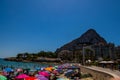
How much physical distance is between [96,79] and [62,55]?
14139 centimetres

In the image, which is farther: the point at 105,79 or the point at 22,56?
the point at 22,56

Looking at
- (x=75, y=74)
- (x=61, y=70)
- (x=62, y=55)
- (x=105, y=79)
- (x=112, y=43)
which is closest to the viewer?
(x=105, y=79)

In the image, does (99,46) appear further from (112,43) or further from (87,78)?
(87,78)

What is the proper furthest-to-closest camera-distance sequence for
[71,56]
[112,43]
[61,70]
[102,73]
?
[71,56] < [112,43] < [61,70] < [102,73]

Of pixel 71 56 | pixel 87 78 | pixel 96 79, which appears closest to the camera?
pixel 96 79

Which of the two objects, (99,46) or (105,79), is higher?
(99,46)

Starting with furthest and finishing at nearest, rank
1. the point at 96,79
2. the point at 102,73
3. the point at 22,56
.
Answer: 1. the point at 22,56
2. the point at 96,79
3. the point at 102,73

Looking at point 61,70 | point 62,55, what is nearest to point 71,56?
point 62,55

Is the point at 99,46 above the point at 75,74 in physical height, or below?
above

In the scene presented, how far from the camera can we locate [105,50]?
144000 mm

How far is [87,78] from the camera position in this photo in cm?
3128

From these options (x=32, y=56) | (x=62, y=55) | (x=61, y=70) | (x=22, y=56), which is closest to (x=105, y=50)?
(x=62, y=55)

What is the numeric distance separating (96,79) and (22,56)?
16094 centimetres

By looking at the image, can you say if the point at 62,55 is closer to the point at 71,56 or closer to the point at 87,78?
the point at 71,56
